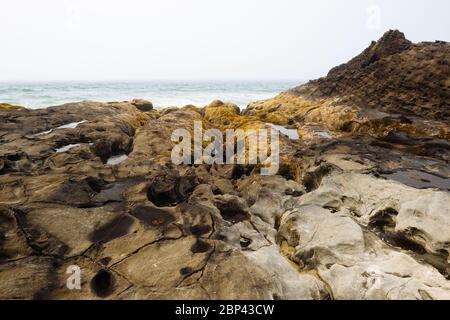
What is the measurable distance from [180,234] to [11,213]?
2.91 m

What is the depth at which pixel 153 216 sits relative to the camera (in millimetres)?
5551

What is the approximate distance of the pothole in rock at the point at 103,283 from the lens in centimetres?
380

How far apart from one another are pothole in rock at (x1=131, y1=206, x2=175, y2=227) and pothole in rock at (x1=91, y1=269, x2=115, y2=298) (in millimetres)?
1292

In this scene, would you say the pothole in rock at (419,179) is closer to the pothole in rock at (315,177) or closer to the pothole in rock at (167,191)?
the pothole in rock at (315,177)

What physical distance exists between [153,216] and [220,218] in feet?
4.32

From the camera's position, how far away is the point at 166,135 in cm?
1171

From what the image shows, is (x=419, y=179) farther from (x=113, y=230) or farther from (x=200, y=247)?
(x=113, y=230)

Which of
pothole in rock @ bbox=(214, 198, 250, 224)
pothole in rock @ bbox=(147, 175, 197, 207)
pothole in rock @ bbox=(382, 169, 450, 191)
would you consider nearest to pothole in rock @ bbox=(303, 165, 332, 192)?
pothole in rock @ bbox=(382, 169, 450, 191)

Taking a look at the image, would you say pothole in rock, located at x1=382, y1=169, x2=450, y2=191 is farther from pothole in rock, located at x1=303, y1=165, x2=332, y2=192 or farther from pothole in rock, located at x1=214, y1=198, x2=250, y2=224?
pothole in rock, located at x1=214, y1=198, x2=250, y2=224

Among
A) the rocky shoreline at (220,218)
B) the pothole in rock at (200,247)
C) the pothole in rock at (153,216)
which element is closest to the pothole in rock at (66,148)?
the rocky shoreline at (220,218)

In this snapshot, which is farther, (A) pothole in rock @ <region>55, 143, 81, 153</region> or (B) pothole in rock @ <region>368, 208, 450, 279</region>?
(A) pothole in rock @ <region>55, 143, 81, 153</region>

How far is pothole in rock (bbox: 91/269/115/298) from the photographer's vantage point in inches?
150

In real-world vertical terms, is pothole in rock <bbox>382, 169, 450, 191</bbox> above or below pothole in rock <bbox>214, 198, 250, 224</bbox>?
above
